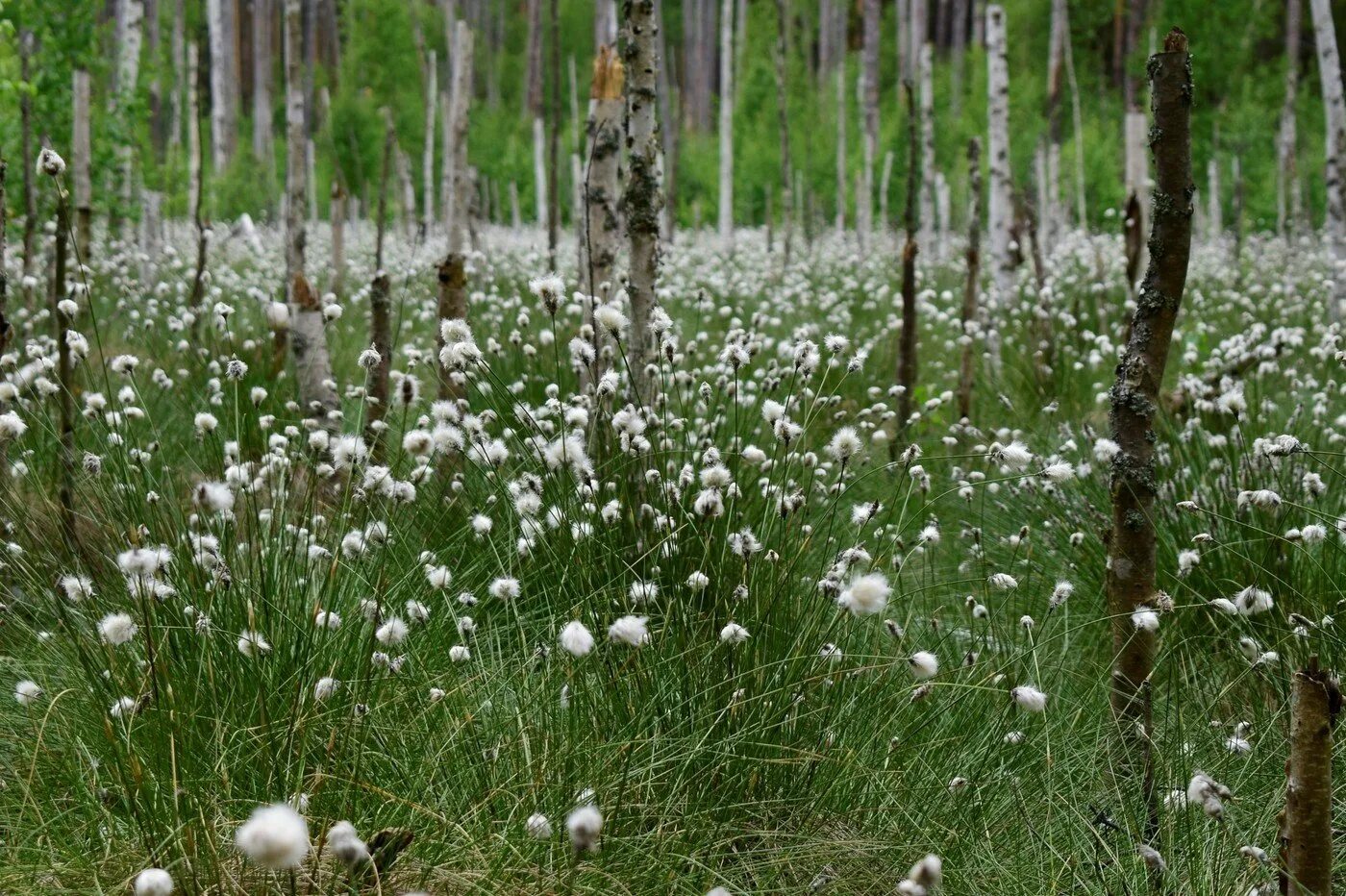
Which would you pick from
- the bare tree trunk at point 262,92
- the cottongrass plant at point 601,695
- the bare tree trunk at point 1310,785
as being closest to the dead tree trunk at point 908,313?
the cottongrass plant at point 601,695

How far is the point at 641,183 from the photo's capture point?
5039mm

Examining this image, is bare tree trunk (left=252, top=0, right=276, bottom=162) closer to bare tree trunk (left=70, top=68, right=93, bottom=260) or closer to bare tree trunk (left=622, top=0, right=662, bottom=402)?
bare tree trunk (left=70, top=68, right=93, bottom=260)

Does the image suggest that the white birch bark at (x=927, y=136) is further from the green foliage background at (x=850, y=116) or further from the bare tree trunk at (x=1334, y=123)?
the bare tree trunk at (x=1334, y=123)

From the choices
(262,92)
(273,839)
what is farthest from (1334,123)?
(262,92)

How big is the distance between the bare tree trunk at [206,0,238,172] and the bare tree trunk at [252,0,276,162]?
0.75 m

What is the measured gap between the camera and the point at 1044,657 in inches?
146

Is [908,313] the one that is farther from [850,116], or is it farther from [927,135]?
[850,116]

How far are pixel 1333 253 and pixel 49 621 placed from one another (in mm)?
11504

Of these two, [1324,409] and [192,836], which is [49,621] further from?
[1324,409]

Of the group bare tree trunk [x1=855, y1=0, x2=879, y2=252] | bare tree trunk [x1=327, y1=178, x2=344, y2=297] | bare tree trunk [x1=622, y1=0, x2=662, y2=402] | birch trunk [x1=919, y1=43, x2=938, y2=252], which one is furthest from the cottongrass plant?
bare tree trunk [x1=855, y1=0, x2=879, y2=252]

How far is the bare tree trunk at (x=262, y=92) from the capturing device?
3031 centimetres

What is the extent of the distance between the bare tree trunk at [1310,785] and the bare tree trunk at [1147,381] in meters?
0.65

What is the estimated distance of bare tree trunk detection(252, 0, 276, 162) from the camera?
30306 mm

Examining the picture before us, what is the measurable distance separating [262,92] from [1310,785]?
116 feet
